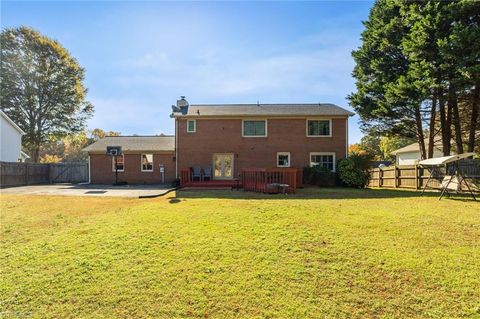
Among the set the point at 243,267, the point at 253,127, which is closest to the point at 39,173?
the point at 253,127

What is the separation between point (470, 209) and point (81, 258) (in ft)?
36.4

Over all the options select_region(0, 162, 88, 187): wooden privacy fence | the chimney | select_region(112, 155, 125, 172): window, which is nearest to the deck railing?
the chimney

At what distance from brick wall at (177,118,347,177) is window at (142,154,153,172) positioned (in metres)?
2.58

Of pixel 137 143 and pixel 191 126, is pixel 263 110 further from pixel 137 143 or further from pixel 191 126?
pixel 137 143

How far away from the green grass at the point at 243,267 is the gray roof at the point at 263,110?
44.9 ft

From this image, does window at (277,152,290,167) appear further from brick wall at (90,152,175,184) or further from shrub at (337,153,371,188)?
brick wall at (90,152,175,184)

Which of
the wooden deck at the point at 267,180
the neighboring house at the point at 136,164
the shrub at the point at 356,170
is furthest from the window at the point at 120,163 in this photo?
the shrub at the point at 356,170

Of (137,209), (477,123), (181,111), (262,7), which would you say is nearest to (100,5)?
(262,7)

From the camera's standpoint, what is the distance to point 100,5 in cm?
957

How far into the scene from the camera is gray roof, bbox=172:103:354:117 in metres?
20.6

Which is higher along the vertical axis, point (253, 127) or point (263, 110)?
point (263, 110)

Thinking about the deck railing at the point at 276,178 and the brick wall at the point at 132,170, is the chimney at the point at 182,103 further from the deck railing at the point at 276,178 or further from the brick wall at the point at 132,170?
the deck railing at the point at 276,178

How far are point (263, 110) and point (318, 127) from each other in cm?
438

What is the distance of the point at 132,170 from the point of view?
22078 millimetres
